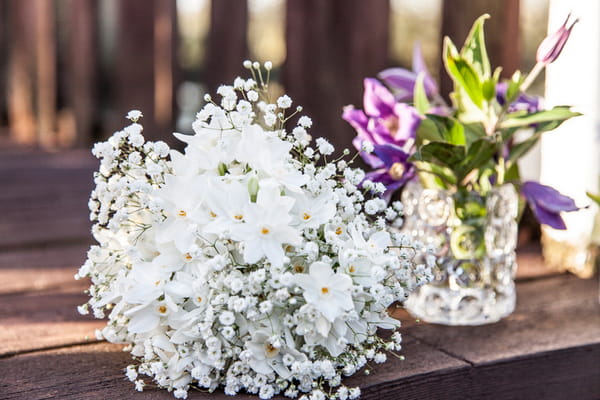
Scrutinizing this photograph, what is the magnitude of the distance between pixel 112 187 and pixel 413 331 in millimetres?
567

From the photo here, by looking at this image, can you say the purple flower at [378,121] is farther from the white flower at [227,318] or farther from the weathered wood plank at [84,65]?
the weathered wood plank at [84,65]

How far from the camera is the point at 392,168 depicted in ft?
3.85

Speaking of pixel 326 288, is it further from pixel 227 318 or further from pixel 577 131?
pixel 577 131

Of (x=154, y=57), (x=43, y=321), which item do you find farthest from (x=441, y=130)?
(x=154, y=57)

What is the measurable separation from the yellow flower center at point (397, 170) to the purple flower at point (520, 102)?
21 cm

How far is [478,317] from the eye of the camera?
126 cm

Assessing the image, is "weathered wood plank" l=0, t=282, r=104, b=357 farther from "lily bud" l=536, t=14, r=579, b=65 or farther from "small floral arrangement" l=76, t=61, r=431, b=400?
"lily bud" l=536, t=14, r=579, b=65

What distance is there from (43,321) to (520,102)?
908 mm

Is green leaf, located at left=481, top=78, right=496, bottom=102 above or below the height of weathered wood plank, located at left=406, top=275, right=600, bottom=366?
above

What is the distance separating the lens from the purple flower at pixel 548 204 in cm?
118

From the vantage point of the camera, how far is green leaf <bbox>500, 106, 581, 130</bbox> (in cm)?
112

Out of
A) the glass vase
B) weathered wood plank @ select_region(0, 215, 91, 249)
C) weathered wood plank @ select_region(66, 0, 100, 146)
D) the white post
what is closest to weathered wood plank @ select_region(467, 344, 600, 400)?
the glass vase

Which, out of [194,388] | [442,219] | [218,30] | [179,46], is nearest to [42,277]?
[194,388]

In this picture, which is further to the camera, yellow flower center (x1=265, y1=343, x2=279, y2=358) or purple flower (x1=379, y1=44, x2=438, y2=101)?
purple flower (x1=379, y1=44, x2=438, y2=101)
